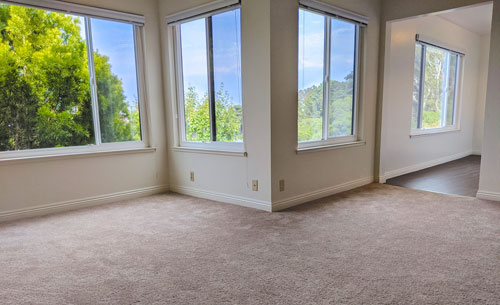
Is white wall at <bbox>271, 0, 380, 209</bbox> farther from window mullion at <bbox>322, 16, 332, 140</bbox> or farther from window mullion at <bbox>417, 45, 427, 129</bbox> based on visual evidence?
window mullion at <bbox>417, 45, 427, 129</bbox>

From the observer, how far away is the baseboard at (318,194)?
340 cm

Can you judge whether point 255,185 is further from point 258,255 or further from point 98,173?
point 98,173

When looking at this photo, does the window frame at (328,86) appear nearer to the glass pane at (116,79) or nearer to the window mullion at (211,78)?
the window mullion at (211,78)

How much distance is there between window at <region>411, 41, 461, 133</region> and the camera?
5.36m

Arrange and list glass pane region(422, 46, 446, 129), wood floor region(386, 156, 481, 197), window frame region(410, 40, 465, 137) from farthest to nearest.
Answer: glass pane region(422, 46, 446, 129) → window frame region(410, 40, 465, 137) → wood floor region(386, 156, 481, 197)

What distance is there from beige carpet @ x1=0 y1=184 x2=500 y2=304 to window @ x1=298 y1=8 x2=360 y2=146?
995 mm

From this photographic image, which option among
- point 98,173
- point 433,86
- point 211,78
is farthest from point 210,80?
point 433,86

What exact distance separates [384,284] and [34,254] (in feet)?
8.04

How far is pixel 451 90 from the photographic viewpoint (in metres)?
6.44

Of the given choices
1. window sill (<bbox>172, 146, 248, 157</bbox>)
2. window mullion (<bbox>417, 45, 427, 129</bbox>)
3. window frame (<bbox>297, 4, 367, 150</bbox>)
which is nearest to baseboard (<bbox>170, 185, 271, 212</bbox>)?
window sill (<bbox>172, 146, 248, 157</bbox>)

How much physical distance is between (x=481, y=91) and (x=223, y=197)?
6.61 metres

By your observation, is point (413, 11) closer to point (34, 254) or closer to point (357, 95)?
point (357, 95)

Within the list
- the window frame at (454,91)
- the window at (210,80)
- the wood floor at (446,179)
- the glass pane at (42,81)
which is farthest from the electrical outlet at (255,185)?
the window frame at (454,91)

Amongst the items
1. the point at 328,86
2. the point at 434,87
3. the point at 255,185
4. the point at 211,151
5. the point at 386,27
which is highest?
the point at 386,27
